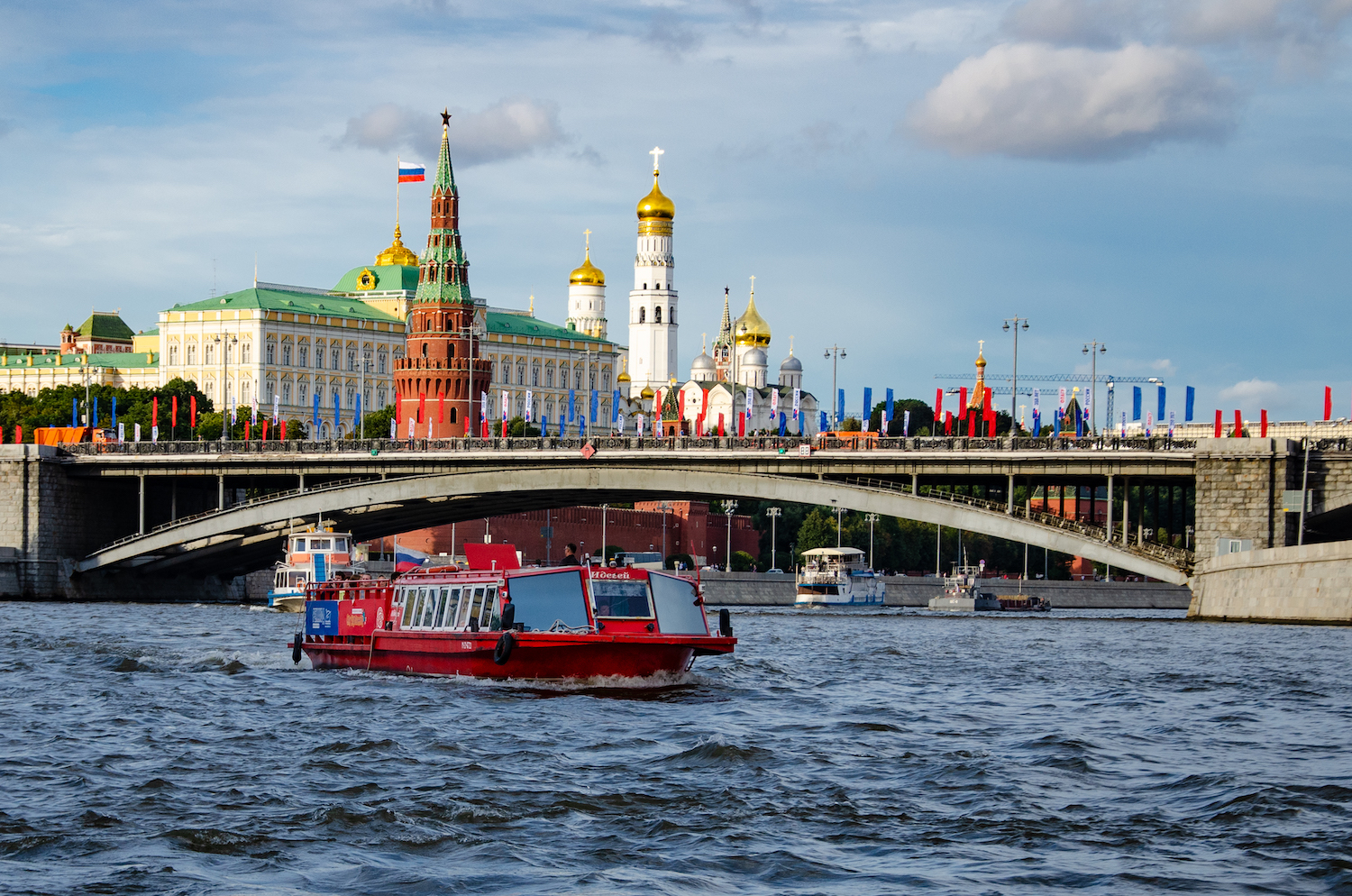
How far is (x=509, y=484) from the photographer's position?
2689 inches

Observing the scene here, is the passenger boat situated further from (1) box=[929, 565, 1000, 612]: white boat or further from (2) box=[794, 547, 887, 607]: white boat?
(1) box=[929, 565, 1000, 612]: white boat

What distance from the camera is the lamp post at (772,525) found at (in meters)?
124

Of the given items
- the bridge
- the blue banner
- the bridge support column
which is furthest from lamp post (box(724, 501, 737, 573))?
the blue banner

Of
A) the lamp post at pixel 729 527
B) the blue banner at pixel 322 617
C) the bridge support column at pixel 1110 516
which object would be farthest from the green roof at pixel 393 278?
the blue banner at pixel 322 617

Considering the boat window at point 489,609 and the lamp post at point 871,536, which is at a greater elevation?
the boat window at point 489,609

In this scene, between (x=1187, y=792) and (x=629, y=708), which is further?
(x=629, y=708)

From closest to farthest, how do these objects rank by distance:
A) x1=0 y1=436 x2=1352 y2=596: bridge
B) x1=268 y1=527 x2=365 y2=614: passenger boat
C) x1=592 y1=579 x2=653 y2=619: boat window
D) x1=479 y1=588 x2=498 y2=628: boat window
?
1. x1=592 y1=579 x2=653 y2=619: boat window
2. x1=479 y1=588 x2=498 y2=628: boat window
3. x1=0 y1=436 x2=1352 y2=596: bridge
4. x1=268 y1=527 x2=365 y2=614: passenger boat

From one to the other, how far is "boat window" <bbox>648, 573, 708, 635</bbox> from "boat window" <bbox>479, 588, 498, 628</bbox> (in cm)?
253

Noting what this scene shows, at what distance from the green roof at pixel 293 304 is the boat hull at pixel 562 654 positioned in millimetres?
128766

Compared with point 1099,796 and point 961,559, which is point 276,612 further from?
point 961,559

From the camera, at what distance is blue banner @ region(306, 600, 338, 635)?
37.3 meters

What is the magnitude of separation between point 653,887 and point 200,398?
124m

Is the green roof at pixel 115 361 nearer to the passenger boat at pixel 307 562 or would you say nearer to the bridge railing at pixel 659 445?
the bridge railing at pixel 659 445

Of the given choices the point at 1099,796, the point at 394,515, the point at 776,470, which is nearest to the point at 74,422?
the point at 394,515
